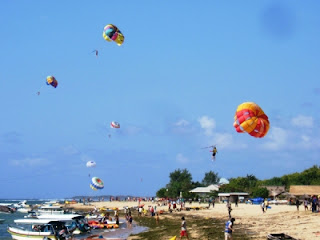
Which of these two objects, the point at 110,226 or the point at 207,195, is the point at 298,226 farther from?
the point at 207,195

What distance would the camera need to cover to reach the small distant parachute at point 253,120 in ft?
79.6

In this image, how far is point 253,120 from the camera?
2427cm

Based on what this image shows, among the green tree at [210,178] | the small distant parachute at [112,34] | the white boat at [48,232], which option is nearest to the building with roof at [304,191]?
the small distant parachute at [112,34]

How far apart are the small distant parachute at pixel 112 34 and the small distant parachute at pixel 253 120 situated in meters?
14.7

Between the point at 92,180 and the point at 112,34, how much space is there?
23.2m

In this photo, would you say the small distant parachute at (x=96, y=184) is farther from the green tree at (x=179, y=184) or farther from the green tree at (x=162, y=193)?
the green tree at (x=162, y=193)

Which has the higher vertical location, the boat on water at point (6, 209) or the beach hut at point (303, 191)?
the beach hut at point (303, 191)

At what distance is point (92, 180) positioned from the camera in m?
53.0

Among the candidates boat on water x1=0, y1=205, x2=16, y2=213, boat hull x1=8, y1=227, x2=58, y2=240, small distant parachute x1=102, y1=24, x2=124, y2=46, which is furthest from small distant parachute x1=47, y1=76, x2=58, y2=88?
boat on water x1=0, y1=205, x2=16, y2=213

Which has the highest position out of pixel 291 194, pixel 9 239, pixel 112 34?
pixel 112 34

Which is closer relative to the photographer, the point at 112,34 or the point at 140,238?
the point at 140,238

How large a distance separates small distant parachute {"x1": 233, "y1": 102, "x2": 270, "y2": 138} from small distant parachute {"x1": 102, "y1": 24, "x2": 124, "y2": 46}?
14697 mm

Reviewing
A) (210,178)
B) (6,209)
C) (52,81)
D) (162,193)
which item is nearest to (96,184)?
(52,81)

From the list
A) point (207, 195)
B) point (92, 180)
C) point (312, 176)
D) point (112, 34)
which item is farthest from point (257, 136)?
point (312, 176)
